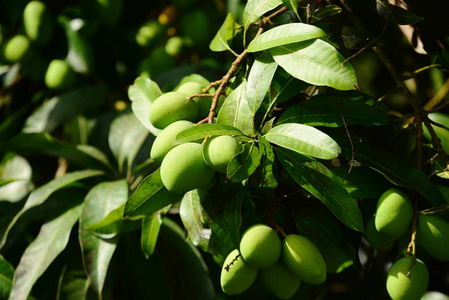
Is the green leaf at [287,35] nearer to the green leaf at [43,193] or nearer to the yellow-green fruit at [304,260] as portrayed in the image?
the yellow-green fruit at [304,260]

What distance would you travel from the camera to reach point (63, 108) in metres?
1.36

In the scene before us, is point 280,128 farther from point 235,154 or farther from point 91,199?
point 91,199

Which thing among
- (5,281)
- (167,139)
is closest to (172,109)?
(167,139)

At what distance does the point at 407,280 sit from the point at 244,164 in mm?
278

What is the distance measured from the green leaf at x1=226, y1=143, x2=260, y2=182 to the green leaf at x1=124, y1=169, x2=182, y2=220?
12cm

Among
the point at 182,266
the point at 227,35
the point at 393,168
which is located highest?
the point at 227,35

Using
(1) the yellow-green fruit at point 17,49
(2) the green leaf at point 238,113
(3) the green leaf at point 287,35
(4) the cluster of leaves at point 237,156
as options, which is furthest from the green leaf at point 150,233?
(1) the yellow-green fruit at point 17,49

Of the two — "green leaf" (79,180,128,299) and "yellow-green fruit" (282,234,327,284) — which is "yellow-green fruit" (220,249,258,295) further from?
"green leaf" (79,180,128,299)

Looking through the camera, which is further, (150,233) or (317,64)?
(150,233)

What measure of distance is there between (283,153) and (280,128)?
37 mm

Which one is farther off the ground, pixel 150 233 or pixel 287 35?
pixel 287 35

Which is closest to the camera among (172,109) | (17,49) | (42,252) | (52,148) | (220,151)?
(220,151)

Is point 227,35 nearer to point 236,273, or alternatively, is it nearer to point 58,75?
point 236,273

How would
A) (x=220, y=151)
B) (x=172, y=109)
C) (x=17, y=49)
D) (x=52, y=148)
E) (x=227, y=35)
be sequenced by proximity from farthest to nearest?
(x=17, y=49) → (x=52, y=148) → (x=227, y=35) → (x=172, y=109) → (x=220, y=151)
